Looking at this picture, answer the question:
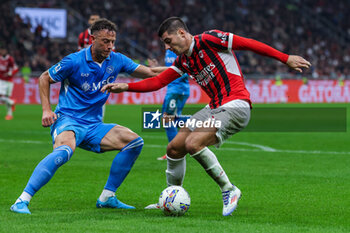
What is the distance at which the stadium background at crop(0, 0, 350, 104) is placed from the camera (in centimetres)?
2884

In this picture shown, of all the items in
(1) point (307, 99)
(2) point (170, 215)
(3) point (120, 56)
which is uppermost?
(3) point (120, 56)

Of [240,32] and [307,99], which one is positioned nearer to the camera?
[307,99]

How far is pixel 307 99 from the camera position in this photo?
31047 millimetres

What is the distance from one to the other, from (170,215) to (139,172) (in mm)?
3120

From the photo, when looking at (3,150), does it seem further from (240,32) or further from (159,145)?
(240,32)

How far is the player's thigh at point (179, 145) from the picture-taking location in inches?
224

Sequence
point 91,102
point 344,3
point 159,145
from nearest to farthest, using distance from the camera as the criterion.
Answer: point 91,102
point 159,145
point 344,3

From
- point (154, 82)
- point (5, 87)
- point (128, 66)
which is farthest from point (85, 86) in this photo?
point (5, 87)

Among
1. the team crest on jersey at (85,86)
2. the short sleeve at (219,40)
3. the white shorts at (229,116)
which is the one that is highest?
the short sleeve at (219,40)

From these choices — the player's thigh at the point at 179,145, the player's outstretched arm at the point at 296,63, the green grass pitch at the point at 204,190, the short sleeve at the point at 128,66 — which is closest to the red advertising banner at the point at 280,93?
the green grass pitch at the point at 204,190

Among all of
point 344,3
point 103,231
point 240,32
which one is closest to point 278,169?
point 103,231

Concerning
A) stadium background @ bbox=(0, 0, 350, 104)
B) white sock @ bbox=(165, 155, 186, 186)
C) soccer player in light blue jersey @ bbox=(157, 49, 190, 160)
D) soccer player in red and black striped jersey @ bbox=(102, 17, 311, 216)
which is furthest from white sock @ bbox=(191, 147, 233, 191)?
stadium background @ bbox=(0, 0, 350, 104)

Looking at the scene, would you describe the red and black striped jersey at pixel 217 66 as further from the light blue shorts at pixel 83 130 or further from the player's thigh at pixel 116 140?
the light blue shorts at pixel 83 130

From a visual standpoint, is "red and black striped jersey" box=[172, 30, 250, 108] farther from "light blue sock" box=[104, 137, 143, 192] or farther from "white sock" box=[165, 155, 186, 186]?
"light blue sock" box=[104, 137, 143, 192]
